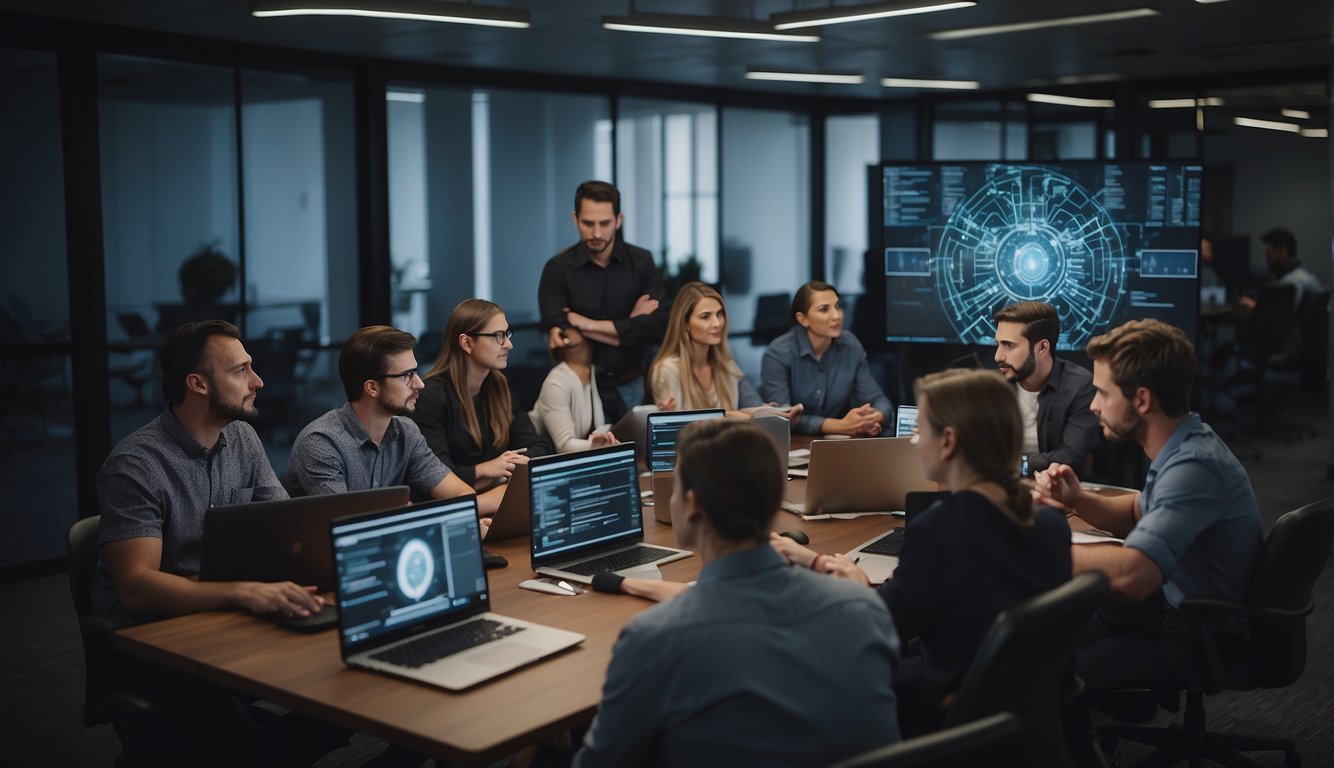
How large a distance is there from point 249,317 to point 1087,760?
5.44m

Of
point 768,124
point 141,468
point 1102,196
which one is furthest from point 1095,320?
point 141,468

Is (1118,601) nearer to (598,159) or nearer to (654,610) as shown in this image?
(654,610)

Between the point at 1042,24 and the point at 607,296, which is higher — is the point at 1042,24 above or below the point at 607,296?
above

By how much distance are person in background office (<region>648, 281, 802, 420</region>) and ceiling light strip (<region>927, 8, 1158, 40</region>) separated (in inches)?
102

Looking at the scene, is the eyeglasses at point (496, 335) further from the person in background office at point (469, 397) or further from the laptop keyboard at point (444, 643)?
the laptop keyboard at point (444, 643)

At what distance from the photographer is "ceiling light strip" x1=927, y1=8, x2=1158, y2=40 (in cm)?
661

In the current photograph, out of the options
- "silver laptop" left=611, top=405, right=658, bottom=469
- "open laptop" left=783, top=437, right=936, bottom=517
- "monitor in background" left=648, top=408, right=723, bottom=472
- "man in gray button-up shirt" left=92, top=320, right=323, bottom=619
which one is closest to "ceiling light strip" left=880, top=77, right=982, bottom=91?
"silver laptop" left=611, top=405, right=658, bottom=469

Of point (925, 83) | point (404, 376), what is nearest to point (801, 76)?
point (925, 83)

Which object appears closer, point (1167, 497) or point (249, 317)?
point (1167, 497)

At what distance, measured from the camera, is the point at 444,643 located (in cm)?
277

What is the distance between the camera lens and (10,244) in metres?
6.19

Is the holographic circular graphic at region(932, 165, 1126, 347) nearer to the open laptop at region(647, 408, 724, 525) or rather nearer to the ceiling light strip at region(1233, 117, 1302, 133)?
the open laptop at region(647, 408, 724, 525)

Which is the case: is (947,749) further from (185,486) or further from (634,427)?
(634,427)

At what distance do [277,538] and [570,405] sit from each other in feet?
8.10
